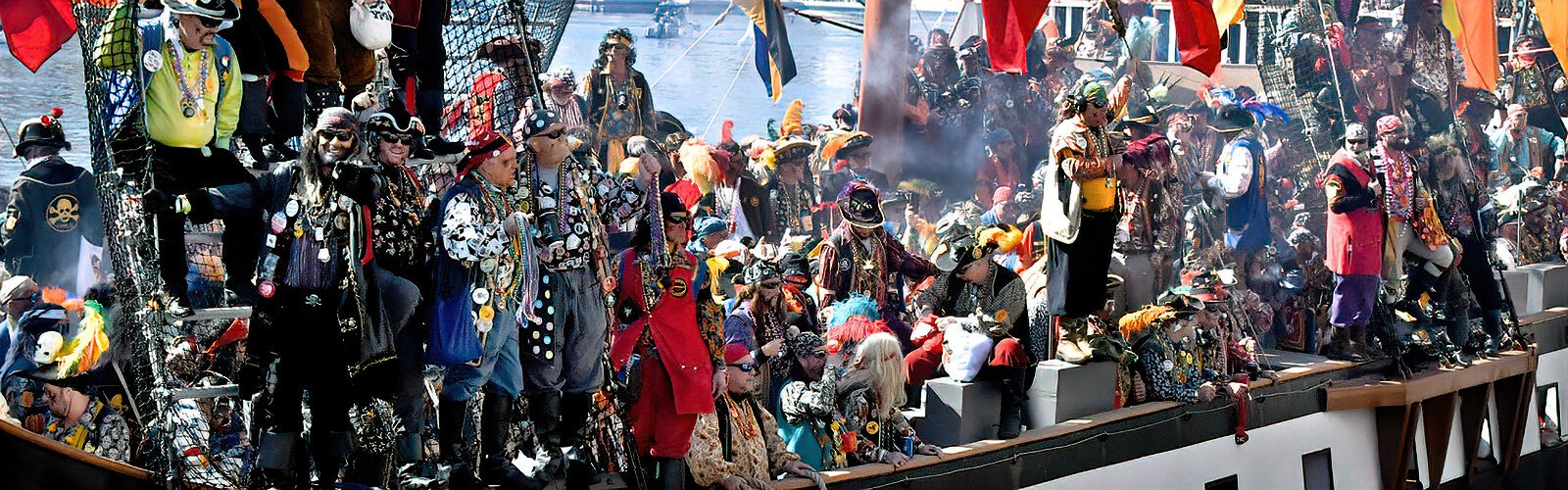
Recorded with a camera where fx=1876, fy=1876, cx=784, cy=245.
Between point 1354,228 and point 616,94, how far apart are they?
4867mm

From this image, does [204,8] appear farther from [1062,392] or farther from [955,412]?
[1062,392]

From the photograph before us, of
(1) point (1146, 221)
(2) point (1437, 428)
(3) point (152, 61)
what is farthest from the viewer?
(2) point (1437, 428)

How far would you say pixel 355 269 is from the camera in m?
6.31

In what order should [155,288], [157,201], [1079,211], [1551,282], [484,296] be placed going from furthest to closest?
[1551,282]
[1079,211]
[484,296]
[155,288]
[157,201]

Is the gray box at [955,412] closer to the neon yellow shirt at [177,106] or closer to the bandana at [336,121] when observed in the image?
the bandana at [336,121]

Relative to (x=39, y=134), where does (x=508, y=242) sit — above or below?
below

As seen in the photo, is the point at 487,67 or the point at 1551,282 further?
the point at 1551,282

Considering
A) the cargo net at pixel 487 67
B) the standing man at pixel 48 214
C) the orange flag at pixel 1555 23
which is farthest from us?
the orange flag at pixel 1555 23

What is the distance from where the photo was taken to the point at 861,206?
9.48 meters

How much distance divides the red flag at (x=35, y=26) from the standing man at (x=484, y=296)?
252cm

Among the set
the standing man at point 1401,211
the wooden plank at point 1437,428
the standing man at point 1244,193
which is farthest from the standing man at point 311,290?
the wooden plank at point 1437,428

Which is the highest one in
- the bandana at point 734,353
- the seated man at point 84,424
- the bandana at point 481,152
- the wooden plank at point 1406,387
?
the bandana at point 481,152

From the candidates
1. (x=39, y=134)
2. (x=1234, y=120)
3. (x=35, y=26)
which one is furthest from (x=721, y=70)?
(x=35, y=26)

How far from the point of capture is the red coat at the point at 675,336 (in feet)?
24.4
